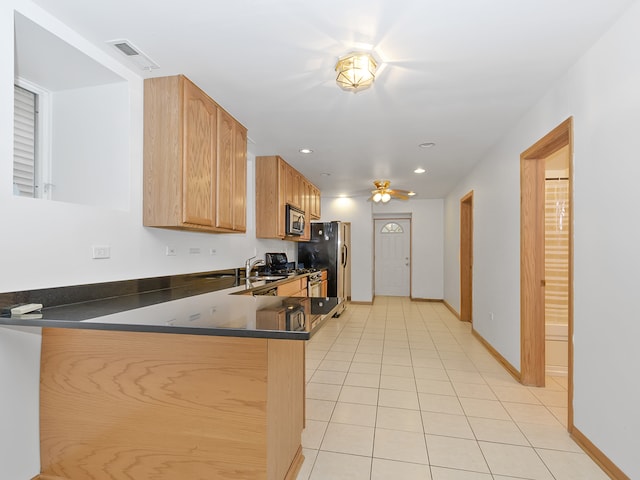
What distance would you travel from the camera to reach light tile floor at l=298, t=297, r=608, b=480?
5.97 feet

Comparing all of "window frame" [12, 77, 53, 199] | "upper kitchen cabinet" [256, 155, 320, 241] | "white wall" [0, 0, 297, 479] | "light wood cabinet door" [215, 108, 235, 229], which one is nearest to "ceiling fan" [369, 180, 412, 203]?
"upper kitchen cabinet" [256, 155, 320, 241]

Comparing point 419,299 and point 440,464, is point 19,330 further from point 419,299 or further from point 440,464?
point 419,299

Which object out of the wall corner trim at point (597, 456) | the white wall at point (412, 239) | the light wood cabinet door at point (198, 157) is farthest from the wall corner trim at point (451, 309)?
the light wood cabinet door at point (198, 157)

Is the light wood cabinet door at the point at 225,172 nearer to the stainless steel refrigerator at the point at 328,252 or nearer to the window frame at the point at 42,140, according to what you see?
the window frame at the point at 42,140

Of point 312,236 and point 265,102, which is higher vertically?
point 265,102

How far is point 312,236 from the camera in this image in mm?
6172

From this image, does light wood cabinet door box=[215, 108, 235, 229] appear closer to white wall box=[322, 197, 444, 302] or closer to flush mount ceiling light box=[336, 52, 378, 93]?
flush mount ceiling light box=[336, 52, 378, 93]

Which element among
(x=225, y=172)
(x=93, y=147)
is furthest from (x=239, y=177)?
(x=93, y=147)

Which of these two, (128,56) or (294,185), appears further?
(294,185)

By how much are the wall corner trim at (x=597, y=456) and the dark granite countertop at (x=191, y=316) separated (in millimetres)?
1700

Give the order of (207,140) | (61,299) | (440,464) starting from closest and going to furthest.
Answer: (61,299)
(440,464)
(207,140)

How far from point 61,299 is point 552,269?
4074 mm

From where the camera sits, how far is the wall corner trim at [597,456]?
1.68 meters

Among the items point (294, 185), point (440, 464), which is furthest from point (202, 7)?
point (294, 185)
